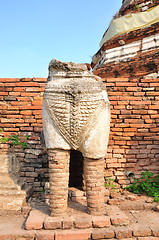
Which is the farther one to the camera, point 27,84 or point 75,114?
Result: point 27,84

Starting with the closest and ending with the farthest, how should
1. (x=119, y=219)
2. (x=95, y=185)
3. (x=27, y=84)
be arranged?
(x=119, y=219) → (x=95, y=185) → (x=27, y=84)

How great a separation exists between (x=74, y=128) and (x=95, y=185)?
2.60 feet

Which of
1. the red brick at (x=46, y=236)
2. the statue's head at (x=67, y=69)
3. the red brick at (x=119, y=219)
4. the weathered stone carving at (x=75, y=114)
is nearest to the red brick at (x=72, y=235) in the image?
the red brick at (x=46, y=236)

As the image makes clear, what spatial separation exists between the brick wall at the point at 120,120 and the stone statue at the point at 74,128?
139cm

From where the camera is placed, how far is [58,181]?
2.86 m

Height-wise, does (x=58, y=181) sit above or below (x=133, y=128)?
below

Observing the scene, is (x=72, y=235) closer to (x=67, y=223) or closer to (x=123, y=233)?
(x=67, y=223)

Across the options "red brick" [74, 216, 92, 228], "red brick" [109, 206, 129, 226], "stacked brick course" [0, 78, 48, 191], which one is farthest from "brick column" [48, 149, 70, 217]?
"stacked brick course" [0, 78, 48, 191]

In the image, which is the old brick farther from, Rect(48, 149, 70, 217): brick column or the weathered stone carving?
the weathered stone carving

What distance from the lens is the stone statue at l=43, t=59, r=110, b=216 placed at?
284 centimetres

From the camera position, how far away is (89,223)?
2682mm

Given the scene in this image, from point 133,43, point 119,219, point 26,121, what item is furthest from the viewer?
point 133,43

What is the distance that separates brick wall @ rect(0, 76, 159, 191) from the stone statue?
4.58ft

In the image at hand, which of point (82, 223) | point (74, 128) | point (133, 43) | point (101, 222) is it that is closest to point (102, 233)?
point (101, 222)
